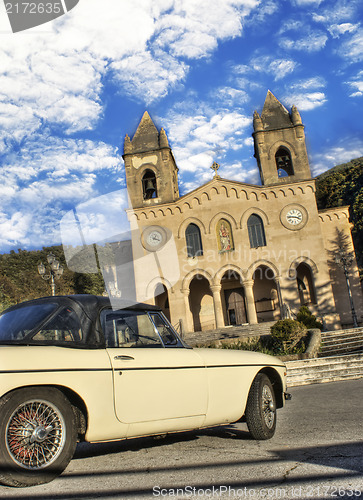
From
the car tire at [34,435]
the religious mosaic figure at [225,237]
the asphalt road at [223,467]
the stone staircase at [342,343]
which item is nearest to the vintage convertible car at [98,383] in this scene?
the car tire at [34,435]

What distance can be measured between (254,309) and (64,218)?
849 inches

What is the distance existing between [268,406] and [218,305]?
21.0m

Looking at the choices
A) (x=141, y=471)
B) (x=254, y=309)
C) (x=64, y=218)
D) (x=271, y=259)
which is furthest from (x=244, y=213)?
(x=141, y=471)

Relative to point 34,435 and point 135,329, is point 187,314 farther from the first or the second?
point 34,435

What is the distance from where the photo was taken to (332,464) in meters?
2.99

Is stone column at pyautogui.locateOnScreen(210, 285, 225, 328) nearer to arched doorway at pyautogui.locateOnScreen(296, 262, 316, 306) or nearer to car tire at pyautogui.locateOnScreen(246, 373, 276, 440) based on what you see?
arched doorway at pyautogui.locateOnScreen(296, 262, 316, 306)

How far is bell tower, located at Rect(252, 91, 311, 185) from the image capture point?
89.8 ft

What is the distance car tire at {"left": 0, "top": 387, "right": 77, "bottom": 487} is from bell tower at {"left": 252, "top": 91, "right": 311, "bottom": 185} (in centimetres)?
2579

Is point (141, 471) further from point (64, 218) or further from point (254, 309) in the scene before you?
point (254, 309)

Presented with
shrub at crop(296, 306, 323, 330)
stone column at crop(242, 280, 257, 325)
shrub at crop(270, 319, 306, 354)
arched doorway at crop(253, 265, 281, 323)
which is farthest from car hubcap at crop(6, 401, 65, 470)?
arched doorway at crop(253, 265, 281, 323)

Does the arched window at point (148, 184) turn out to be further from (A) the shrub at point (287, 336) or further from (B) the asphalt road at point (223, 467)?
(B) the asphalt road at point (223, 467)

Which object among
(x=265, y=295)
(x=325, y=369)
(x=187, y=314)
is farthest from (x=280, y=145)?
(x=325, y=369)

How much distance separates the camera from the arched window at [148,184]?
1140 inches

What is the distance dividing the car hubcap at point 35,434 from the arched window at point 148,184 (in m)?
26.3
